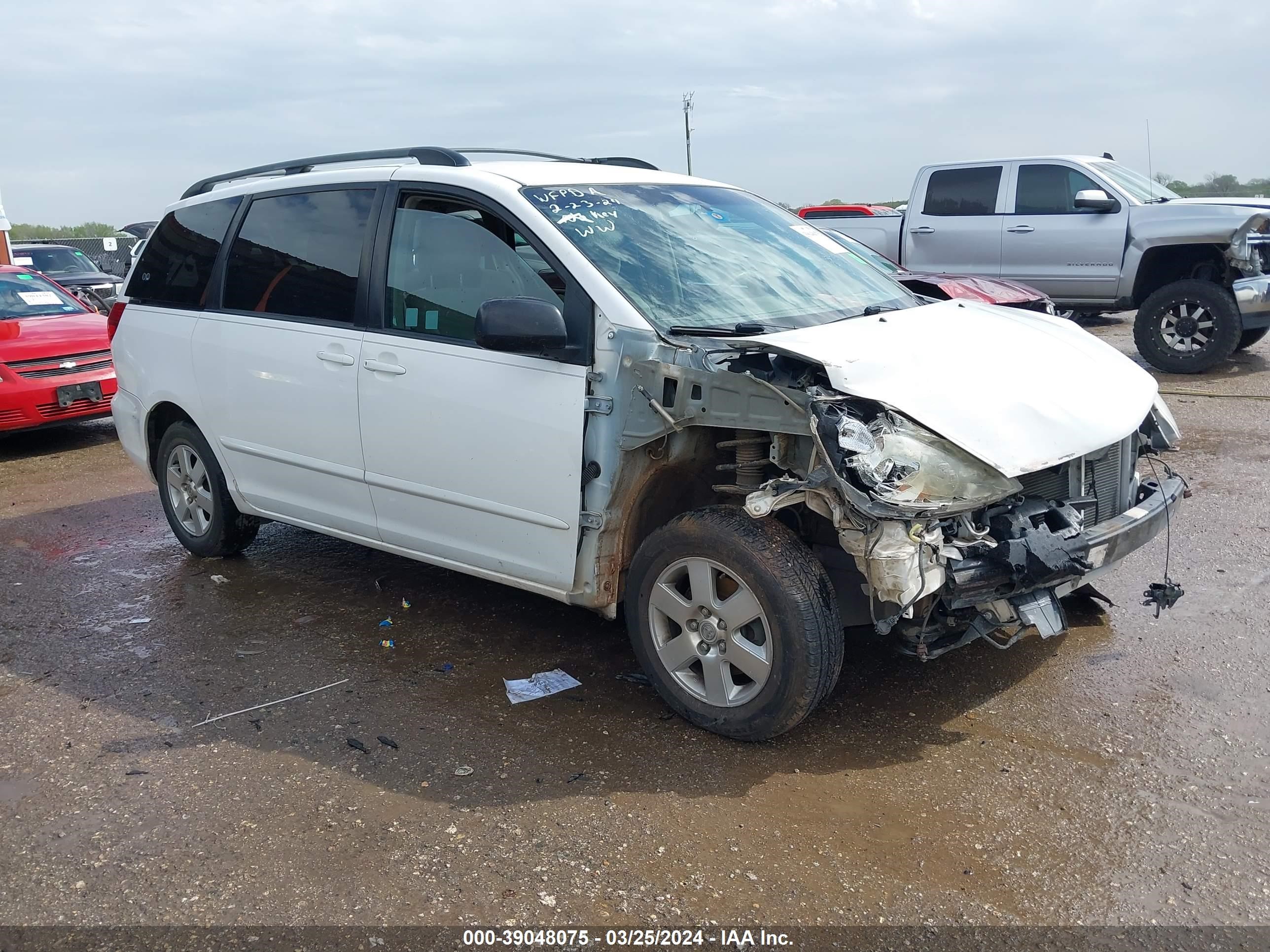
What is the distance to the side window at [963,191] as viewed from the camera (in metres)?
11.4

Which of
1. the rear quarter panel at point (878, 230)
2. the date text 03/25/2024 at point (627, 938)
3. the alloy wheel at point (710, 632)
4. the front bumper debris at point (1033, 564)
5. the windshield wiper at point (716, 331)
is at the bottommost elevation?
the date text 03/25/2024 at point (627, 938)

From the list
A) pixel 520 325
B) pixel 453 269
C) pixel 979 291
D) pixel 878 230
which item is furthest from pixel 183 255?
pixel 878 230

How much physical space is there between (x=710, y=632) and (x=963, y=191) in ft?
30.8

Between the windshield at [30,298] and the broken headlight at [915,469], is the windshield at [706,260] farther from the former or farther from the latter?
the windshield at [30,298]

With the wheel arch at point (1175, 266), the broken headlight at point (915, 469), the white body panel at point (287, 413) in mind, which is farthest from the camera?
the wheel arch at point (1175, 266)

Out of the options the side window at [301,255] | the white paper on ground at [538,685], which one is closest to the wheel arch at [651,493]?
the white paper on ground at [538,685]

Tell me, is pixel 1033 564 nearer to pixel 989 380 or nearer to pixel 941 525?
pixel 941 525

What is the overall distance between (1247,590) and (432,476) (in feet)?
11.8

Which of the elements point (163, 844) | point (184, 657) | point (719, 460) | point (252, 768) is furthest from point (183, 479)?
point (719, 460)

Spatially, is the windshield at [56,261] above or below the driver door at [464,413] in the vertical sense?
above

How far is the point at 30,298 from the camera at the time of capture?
1029cm

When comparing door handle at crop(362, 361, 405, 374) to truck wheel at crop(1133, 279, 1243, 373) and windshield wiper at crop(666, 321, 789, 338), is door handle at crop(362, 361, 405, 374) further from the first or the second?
truck wheel at crop(1133, 279, 1243, 373)

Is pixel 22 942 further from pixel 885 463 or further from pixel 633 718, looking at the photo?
pixel 885 463

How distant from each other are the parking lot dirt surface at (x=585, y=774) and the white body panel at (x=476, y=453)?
54 cm
